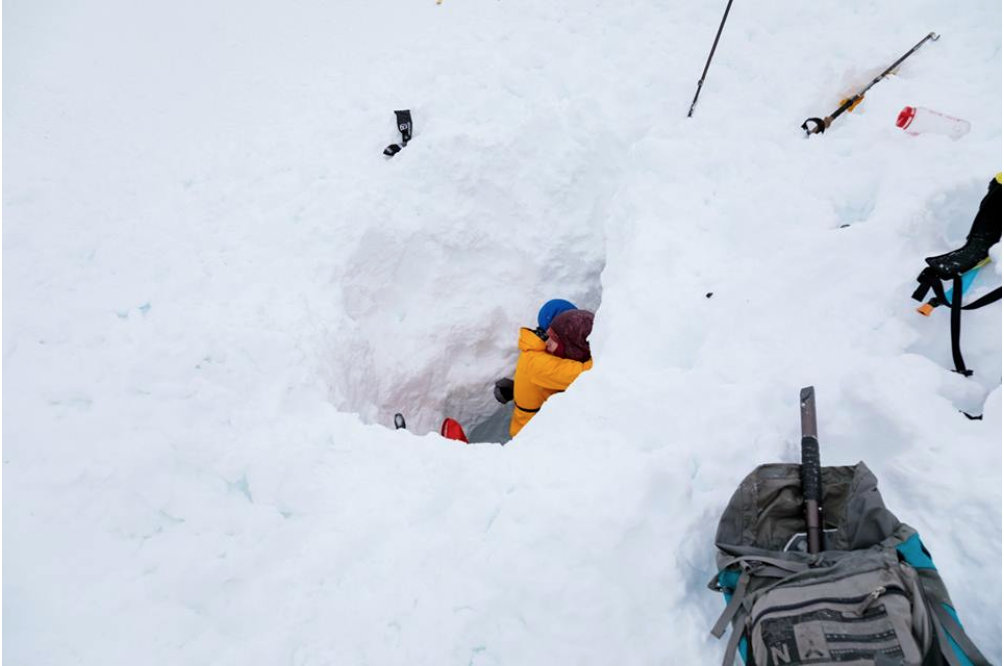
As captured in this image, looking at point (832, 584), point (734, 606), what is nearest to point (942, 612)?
point (832, 584)

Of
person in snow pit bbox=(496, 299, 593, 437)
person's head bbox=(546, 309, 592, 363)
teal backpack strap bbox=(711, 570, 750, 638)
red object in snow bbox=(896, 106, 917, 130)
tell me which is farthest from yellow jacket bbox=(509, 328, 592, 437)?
red object in snow bbox=(896, 106, 917, 130)

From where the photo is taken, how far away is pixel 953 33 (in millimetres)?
4984

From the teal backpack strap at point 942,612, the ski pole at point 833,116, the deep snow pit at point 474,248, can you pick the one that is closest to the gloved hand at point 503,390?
the deep snow pit at point 474,248

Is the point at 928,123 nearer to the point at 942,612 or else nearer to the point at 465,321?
the point at 942,612

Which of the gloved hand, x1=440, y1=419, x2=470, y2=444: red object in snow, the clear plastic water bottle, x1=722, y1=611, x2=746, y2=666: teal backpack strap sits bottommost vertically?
x1=440, y1=419, x2=470, y2=444: red object in snow

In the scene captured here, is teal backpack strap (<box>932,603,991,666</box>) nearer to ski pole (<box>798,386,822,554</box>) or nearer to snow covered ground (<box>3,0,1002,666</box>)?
snow covered ground (<box>3,0,1002,666</box>)

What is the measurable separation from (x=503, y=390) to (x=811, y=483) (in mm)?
3374

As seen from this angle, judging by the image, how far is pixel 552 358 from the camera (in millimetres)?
4719

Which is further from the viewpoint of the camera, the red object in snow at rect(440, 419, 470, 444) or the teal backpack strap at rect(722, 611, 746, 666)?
the red object in snow at rect(440, 419, 470, 444)

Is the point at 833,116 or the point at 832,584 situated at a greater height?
the point at 833,116

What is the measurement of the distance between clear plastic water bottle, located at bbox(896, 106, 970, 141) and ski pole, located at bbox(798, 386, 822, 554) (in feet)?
9.14

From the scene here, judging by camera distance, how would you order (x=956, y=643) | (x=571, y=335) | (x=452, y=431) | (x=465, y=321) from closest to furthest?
(x=956, y=643) < (x=571, y=335) < (x=452, y=431) < (x=465, y=321)

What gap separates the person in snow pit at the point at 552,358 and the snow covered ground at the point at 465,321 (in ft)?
1.21

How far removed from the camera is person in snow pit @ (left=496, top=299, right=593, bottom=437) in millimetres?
4648
